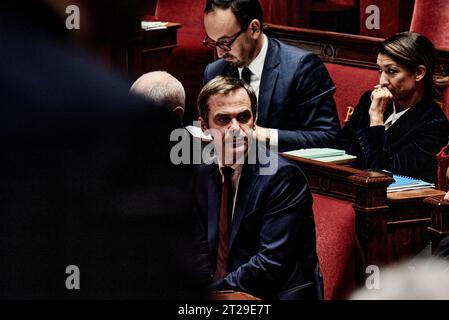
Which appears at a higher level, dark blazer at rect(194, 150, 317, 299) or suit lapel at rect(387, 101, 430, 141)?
suit lapel at rect(387, 101, 430, 141)

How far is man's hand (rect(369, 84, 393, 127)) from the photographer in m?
2.34

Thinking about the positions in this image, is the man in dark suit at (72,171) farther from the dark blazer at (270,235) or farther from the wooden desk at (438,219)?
the wooden desk at (438,219)

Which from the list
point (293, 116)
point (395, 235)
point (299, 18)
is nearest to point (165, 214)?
point (395, 235)

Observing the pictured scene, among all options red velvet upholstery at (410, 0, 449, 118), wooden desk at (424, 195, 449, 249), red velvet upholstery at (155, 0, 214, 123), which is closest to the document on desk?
wooden desk at (424, 195, 449, 249)

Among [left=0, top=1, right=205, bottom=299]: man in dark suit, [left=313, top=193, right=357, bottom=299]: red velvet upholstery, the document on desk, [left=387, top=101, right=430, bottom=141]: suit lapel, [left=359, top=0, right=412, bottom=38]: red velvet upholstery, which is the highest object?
[left=359, top=0, right=412, bottom=38]: red velvet upholstery

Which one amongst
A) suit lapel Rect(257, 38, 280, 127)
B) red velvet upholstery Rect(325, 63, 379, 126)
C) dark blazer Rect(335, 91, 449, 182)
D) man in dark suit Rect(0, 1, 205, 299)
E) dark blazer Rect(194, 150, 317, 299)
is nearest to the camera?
man in dark suit Rect(0, 1, 205, 299)

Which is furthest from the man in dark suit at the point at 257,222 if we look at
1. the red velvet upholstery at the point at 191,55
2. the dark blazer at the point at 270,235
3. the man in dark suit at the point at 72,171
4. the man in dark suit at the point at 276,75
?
the red velvet upholstery at the point at 191,55

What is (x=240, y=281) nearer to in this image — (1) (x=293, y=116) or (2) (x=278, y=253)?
(2) (x=278, y=253)

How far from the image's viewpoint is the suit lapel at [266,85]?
2.33 metres

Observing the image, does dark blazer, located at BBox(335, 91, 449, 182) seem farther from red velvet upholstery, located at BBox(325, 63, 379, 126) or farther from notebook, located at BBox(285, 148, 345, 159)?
red velvet upholstery, located at BBox(325, 63, 379, 126)

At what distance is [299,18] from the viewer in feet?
12.1

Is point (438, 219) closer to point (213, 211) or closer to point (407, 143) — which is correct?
point (407, 143)

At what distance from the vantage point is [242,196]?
173cm

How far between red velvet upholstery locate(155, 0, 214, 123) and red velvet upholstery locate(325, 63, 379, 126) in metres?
0.79
